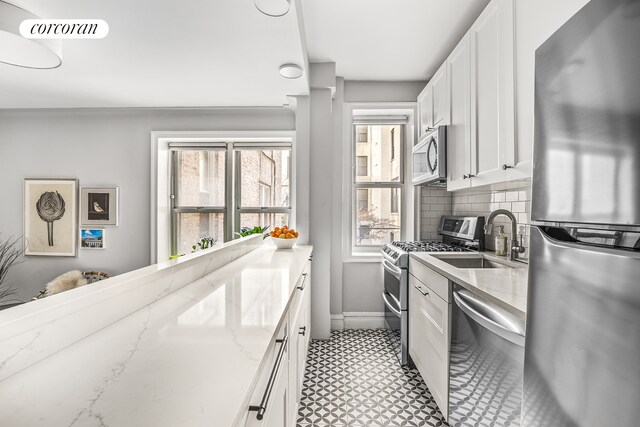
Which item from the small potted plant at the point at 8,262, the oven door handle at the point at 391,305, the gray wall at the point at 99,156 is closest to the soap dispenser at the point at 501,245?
the oven door handle at the point at 391,305

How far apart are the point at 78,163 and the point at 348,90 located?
321 cm

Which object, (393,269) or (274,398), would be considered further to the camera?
(393,269)

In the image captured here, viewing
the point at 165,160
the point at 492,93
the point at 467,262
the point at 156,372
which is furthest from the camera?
the point at 165,160

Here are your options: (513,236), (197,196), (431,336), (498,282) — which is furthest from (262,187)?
(498,282)

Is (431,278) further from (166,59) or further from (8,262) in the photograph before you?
(8,262)

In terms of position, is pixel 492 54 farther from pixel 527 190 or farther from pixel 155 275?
pixel 155 275

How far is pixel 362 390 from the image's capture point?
6.74 feet

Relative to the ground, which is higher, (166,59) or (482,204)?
(166,59)

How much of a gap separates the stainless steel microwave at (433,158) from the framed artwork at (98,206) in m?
3.33

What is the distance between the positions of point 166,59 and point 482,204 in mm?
Answer: 2745

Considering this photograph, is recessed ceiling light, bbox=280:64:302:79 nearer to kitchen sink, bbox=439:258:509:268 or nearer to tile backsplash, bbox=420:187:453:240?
tile backsplash, bbox=420:187:453:240

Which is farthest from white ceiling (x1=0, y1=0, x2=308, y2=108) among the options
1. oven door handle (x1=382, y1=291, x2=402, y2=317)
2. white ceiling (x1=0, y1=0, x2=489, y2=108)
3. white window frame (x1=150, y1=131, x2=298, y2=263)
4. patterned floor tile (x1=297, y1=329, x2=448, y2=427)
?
patterned floor tile (x1=297, y1=329, x2=448, y2=427)

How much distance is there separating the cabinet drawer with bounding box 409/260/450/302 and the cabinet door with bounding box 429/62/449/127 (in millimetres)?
1140

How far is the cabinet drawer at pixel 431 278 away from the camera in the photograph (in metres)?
1.64
